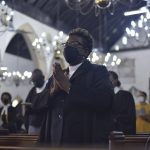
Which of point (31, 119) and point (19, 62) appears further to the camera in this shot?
point (19, 62)

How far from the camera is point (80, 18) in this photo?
1823 centimetres

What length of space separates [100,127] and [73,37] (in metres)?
0.65

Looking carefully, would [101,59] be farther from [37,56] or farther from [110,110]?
[110,110]

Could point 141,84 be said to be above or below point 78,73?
above

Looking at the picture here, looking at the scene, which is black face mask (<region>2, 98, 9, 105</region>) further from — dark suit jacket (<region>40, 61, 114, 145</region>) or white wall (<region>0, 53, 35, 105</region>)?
white wall (<region>0, 53, 35, 105</region>)

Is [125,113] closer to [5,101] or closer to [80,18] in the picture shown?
[5,101]

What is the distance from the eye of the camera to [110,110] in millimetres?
2596

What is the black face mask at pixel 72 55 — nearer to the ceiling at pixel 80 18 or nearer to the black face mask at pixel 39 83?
the black face mask at pixel 39 83

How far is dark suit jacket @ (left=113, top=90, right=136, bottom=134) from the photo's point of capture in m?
4.29

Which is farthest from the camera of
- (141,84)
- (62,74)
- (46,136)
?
(141,84)

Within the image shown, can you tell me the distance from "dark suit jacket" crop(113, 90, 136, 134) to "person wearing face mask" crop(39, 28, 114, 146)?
1.62 m

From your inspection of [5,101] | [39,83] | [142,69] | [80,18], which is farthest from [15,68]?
[39,83]

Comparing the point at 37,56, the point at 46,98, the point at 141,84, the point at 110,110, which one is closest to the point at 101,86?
the point at 110,110

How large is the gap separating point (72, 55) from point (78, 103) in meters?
0.33
